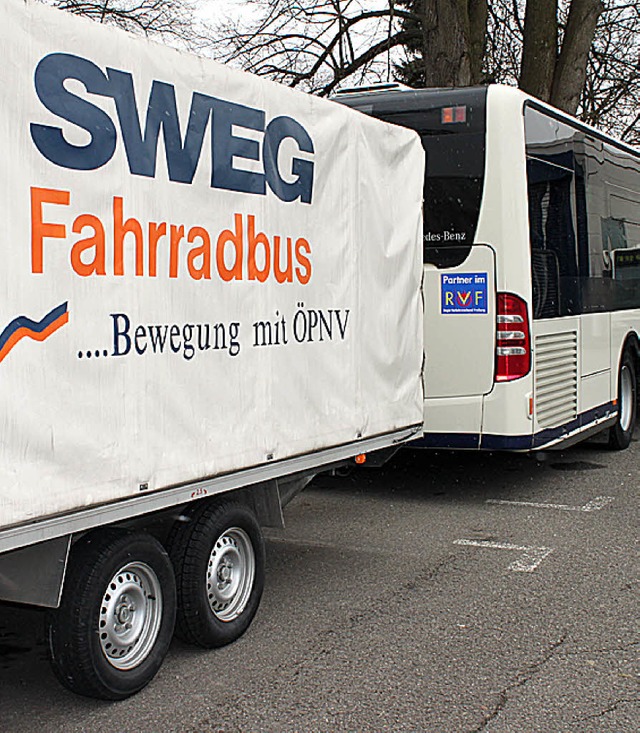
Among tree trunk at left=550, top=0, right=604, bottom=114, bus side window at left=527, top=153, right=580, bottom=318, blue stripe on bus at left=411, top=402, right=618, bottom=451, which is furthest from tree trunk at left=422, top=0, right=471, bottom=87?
blue stripe on bus at left=411, top=402, right=618, bottom=451

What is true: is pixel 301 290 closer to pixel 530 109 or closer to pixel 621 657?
pixel 621 657

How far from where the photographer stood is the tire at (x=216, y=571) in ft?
16.2

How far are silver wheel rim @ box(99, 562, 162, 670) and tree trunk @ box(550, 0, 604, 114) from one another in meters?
15.0

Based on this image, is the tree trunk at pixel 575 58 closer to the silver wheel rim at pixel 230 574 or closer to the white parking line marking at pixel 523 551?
the white parking line marking at pixel 523 551

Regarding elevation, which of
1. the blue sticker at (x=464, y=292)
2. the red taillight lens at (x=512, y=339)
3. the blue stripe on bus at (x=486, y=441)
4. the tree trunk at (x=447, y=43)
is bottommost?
the blue stripe on bus at (x=486, y=441)

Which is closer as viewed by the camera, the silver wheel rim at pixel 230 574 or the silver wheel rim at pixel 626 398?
the silver wheel rim at pixel 230 574

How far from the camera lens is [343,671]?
4.91 metres

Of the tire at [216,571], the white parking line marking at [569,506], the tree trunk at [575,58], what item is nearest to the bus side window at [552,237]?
the white parking line marking at [569,506]

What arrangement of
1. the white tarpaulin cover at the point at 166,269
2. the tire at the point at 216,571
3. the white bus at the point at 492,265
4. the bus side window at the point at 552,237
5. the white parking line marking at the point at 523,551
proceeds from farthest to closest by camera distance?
the bus side window at the point at 552,237
the white bus at the point at 492,265
the white parking line marking at the point at 523,551
the tire at the point at 216,571
the white tarpaulin cover at the point at 166,269

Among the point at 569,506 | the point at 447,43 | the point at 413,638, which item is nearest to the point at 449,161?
the point at 569,506

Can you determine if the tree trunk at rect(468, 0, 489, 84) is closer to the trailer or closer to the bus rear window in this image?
the bus rear window

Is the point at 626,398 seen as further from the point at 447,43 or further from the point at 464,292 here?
the point at 447,43

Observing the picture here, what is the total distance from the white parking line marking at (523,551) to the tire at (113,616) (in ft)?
9.07

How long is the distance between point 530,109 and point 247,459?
452cm
